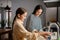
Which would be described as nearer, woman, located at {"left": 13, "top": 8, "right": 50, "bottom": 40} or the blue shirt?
woman, located at {"left": 13, "top": 8, "right": 50, "bottom": 40}

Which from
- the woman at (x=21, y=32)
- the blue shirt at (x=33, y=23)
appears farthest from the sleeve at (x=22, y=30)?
the blue shirt at (x=33, y=23)

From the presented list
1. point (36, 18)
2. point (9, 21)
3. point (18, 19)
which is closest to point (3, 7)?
point (9, 21)

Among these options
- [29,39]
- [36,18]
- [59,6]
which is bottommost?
[29,39]

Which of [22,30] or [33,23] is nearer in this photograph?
[22,30]

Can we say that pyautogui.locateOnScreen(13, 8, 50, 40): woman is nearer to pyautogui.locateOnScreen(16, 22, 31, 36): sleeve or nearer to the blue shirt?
pyautogui.locateOnScreen(16, 22, 31, 36): sleeve

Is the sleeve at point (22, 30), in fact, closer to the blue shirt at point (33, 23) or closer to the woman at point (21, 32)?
the woman at point (21, 32)

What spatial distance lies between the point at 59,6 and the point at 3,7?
2347 mm

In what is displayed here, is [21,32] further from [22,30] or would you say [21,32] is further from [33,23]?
[33,23]

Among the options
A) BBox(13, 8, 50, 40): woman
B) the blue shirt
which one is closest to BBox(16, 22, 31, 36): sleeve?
BBox(13, 8, 50, 40): woman

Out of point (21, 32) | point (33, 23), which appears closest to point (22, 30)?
point (21, 32)

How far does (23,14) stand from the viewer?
209 centimetres

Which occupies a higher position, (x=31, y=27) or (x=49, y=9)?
(x=49, y=9)

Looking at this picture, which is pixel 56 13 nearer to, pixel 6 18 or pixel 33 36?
pixel 6 18

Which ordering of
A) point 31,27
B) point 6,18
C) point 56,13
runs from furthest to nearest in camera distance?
1. point 6,18
2. point 56,13
3. point 31,27
